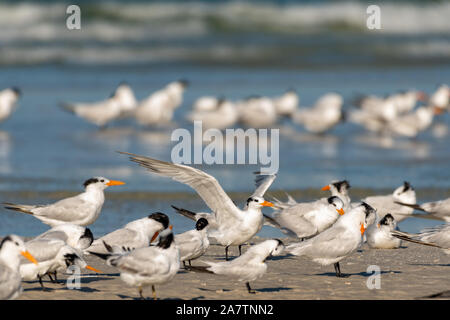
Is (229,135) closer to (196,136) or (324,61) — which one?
(196,136)

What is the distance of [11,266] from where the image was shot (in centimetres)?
479

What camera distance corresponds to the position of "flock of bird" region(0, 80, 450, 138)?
1374 cm

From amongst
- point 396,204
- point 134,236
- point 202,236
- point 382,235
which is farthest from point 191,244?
point 396,204

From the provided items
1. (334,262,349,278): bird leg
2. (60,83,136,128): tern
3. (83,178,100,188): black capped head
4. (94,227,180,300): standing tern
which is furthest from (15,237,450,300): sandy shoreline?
(60,83,136,128): tern

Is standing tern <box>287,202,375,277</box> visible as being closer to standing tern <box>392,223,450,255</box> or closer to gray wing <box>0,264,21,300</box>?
standing tern <box>392,223,450,255</box>

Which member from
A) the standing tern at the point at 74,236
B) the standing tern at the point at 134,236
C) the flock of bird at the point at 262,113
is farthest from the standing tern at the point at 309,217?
the flock of bird at the point at 262,113

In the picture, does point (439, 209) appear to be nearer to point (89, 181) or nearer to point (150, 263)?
point (89, 181)

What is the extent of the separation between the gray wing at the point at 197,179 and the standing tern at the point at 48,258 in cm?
88

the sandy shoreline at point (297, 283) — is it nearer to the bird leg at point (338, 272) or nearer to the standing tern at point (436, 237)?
the bird leg at point (338, 272)

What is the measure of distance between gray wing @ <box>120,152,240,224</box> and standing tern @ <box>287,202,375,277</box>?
618 mm

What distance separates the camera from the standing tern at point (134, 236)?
578 centimetres

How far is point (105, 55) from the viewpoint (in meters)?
24.8
